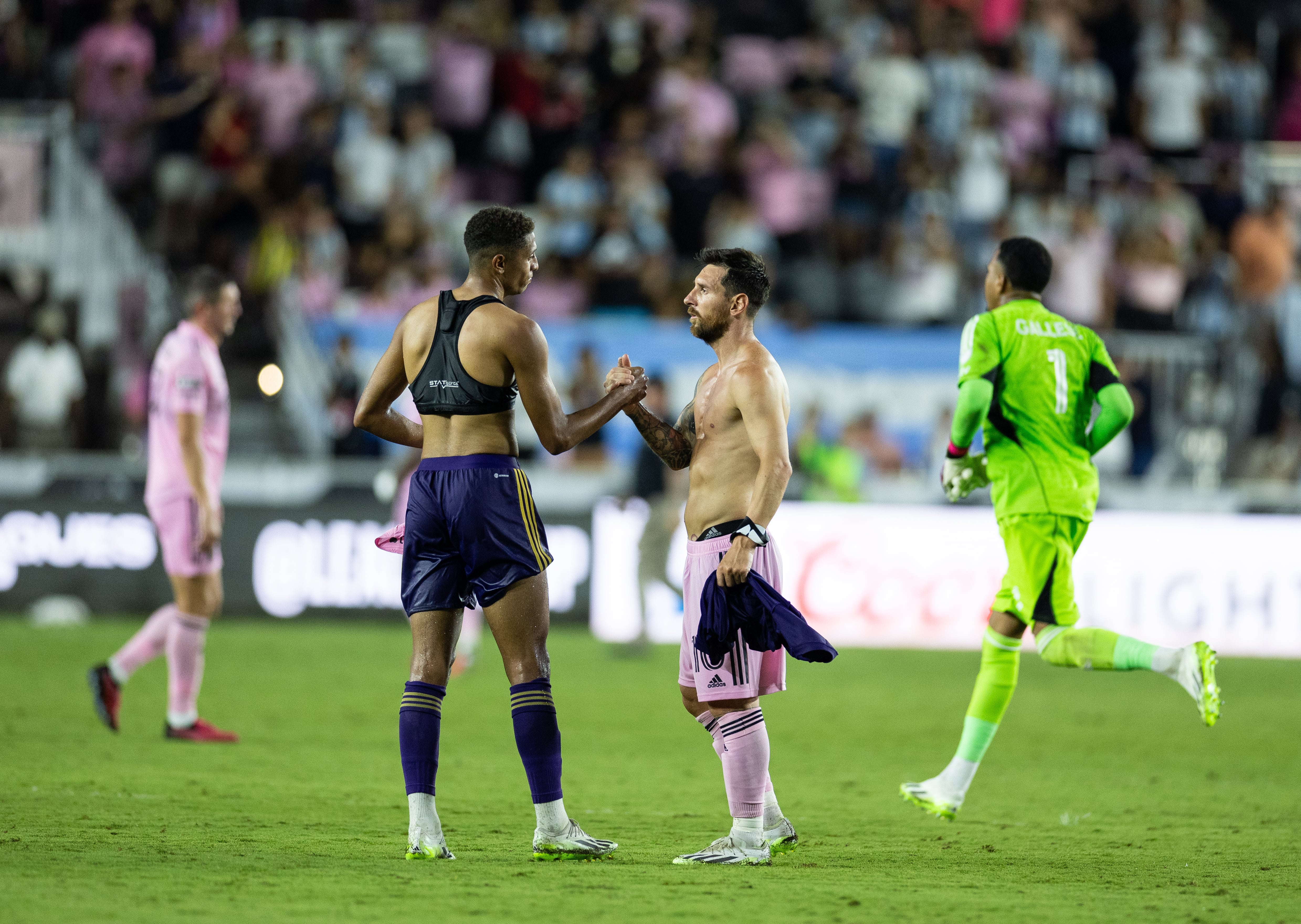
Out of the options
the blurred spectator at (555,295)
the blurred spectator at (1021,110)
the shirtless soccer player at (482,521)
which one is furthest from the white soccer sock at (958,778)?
the blurred spectator at (1021,110)

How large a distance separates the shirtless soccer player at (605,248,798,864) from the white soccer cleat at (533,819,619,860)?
0.33m

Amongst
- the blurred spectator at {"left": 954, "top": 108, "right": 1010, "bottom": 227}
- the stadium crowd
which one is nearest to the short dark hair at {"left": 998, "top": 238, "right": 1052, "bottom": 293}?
the stadium crowd

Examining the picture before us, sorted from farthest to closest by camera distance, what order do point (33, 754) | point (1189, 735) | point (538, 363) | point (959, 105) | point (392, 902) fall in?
point (959, 105) → point (1189, 735) → point (33, 754) → point (538, 363) → point (392, 902)

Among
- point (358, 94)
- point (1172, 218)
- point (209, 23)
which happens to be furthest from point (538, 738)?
point (209, 23)

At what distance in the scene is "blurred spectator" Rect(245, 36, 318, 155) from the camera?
Result: 765 inches

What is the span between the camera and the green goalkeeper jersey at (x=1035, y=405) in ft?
23.7

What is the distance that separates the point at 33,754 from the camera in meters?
8.57

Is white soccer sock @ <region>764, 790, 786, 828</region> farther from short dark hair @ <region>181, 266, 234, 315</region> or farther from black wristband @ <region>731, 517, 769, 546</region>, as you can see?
short dark hair @ <region>181, 266, 234, 315</region>

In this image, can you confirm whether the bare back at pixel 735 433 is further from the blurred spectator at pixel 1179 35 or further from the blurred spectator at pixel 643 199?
the blurred spectator at pixel 1179 35

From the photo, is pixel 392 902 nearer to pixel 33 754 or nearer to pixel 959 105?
pixel 33 754

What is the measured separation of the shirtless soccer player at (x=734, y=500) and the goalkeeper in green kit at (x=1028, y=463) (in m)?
1.16

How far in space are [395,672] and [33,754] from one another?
465 centimetres

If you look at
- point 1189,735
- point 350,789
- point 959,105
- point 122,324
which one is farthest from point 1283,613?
point 122,324

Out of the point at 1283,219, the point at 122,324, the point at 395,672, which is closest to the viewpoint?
the point at 395,672
